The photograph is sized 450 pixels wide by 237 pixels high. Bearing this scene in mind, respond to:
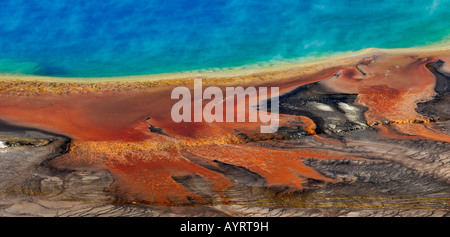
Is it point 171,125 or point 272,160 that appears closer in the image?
point 272,160

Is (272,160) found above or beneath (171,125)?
beneath

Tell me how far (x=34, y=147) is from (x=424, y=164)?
2931mm

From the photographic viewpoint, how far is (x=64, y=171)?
9.45 feet

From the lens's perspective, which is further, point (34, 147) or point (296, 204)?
point (34, 147)

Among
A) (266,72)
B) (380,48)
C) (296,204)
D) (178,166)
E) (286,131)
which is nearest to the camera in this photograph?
(296,204)

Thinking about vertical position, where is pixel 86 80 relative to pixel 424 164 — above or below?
above

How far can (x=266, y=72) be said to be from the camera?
16.2ft

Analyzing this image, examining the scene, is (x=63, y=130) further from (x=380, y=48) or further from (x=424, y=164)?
(x=380, y=48)

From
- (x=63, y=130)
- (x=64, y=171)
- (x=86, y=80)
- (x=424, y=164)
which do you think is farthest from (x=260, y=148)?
(x=86, y=80)

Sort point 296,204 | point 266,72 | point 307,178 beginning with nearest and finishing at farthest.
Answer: point 296,204
point 307,178
point 266,72
